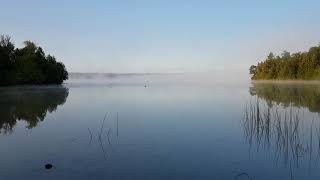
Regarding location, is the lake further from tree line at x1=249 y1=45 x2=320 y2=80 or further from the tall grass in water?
tree line at x1=249 y1=45 x2=320 y2=80

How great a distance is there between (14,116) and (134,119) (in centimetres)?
692

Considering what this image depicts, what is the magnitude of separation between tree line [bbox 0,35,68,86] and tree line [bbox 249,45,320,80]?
57356 millimetres

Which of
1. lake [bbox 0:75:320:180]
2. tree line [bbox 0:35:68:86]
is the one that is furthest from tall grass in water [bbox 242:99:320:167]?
tree line [bbox 0:35:68:86]

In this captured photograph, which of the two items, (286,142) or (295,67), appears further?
(295,67)

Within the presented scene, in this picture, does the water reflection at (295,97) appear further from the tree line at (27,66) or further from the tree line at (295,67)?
the tree line at (295,67)

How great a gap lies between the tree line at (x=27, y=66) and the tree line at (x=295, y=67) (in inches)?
2258

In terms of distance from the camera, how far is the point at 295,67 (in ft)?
353

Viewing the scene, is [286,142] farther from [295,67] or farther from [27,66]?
[295,67]

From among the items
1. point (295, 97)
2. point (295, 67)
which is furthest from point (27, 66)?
point (295, 67)

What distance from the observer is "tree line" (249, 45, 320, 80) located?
328 feet

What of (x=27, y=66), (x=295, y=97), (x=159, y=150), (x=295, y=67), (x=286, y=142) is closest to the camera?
(x=159, y=150)

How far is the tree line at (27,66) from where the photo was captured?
71188 mm

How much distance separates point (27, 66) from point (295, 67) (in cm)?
6672

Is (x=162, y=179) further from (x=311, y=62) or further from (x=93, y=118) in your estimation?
(x=311, y=62)
